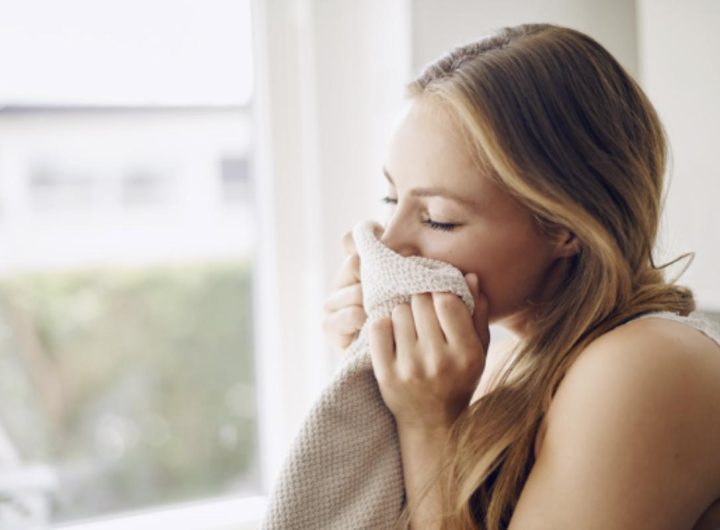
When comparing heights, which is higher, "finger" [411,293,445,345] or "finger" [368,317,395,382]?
"finger" [411,293,445,345]

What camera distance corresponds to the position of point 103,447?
1525mm

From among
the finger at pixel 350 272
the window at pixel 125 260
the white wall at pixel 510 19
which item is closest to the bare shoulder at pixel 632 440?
the finger at pixel 350 272

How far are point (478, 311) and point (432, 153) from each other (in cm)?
18

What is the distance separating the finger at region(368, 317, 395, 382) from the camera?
2.59ft

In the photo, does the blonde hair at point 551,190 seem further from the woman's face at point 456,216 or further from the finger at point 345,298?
the finger at point 345,298

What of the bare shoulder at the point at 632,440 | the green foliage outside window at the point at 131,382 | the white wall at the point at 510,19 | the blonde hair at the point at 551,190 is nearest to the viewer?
the bare shoulder at the point at 632,440

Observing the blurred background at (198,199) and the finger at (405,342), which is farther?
the blurred background at (198,199)

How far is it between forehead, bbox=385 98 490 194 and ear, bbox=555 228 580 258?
11 cm

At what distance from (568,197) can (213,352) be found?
106cm

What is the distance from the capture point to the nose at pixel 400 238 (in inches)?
33.6

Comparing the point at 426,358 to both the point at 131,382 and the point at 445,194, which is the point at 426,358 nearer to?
the point at 445,194

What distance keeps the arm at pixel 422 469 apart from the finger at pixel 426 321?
0.33ft

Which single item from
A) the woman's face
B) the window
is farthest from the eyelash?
the window

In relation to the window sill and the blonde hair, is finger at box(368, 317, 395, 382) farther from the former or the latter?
the window sill
